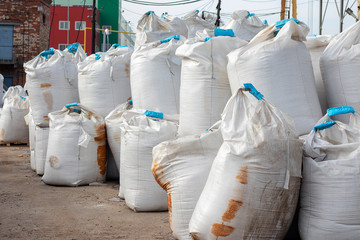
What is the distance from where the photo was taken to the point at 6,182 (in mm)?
4828

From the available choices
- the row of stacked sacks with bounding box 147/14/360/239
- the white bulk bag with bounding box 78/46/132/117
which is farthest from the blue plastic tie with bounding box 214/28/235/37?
the white bulk bag with bounding box 78/46/132/117

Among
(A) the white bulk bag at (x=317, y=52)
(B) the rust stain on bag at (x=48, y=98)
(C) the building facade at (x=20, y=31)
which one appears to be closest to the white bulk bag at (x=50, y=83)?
(B) the rust stain on bag at (x=48, y=98)

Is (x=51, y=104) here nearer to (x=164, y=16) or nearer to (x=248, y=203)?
(x=164, y=16)

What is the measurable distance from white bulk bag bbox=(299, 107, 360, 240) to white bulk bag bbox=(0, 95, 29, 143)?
7183mm

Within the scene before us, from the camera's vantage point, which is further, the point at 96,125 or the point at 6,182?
the point at 6,182

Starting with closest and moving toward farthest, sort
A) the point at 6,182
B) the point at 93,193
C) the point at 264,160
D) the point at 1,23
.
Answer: the point at 264,160
the point at 93,193
the point at 6,182
the point at 1,23

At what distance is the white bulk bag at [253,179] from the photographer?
217 centimetres

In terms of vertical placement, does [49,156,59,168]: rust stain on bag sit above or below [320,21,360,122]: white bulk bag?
below

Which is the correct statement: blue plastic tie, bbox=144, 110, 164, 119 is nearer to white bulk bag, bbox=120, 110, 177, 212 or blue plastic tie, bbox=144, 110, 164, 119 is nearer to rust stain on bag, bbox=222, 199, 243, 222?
white bulk bag, bbox=120, 110, 177, 212

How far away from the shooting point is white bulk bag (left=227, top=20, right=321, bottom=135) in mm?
2715

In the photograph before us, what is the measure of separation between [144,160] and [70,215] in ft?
2.25

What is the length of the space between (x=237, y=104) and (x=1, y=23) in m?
19.2

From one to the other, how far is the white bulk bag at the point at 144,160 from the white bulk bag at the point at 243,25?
4.04ft

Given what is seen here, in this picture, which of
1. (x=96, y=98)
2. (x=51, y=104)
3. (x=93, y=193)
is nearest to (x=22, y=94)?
(x=51, y=104)
